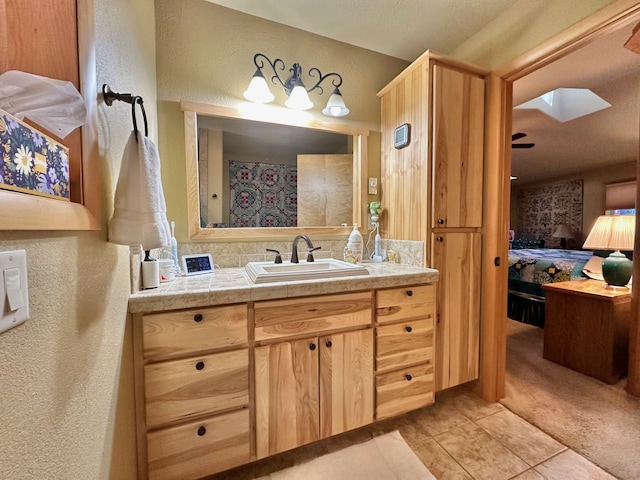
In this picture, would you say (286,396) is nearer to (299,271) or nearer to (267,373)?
(267,373)

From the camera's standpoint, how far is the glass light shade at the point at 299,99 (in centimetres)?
158

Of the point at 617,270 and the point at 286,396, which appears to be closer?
the point at 286,396

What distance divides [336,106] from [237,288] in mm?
1336

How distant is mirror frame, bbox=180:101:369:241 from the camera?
1443mm

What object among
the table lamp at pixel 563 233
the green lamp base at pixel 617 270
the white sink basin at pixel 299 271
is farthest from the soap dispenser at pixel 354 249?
the table lamp at pixel 563 233

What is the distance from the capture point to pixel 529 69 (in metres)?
1.41

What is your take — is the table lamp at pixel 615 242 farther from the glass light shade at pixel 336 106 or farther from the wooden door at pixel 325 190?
the glass light shade at pixel 336 106

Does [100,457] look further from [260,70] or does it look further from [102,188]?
[260,70]

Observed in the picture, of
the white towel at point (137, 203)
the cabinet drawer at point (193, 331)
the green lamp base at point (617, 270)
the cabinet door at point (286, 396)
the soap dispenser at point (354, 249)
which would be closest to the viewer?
the white towel at point (137, 203)

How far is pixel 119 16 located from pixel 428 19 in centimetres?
167

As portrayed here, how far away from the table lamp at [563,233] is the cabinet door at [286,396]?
22.3 ft

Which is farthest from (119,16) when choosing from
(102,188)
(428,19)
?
(428,19)

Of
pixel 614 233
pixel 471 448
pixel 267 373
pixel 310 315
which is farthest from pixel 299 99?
pixel 614 233

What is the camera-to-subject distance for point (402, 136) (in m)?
Answer: 1.63
